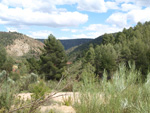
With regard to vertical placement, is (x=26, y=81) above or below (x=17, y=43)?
below

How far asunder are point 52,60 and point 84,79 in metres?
26.1

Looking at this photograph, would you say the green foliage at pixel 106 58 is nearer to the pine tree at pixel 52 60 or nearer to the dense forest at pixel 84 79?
the dense forest at pixel 84 79

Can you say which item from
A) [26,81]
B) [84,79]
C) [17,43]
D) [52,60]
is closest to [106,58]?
[52,60]

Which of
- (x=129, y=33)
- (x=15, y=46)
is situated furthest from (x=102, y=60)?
(x=15, y=46)

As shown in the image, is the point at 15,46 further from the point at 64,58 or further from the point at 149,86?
the point at 149,86

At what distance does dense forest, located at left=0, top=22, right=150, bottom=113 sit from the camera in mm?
1425

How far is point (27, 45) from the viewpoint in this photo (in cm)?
13112

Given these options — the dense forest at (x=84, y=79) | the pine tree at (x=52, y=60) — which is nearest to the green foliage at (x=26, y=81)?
the dense forest at (x=84, y=79)

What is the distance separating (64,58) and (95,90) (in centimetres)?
2686

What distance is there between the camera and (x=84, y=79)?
2.20m

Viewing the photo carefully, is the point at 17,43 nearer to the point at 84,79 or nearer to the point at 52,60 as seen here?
the point at 52,60

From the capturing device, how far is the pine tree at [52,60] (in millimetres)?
27264

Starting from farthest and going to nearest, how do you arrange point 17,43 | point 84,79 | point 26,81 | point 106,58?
1. point 17,43
2. point 106,58
3. point 26,81
4. point 84,79

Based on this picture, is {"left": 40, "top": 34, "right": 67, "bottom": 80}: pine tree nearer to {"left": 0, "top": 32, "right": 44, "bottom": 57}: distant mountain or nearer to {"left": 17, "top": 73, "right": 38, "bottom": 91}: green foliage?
{"left": 17, "top": 73, "right": 38, "bottom": 91}: green foliage
